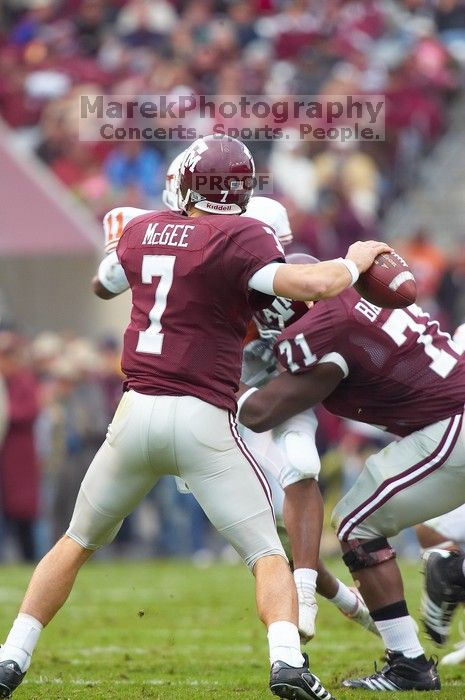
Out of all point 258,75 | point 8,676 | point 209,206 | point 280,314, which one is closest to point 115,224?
point 280,314

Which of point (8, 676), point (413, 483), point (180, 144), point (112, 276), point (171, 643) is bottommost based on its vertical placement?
point (171, 643)

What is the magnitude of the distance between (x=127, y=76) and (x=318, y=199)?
2861 mm

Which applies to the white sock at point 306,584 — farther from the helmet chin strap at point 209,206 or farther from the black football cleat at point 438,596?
the helmet chin strap at point 209,206

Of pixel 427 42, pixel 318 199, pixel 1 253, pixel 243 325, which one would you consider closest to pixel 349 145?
pixel 318 199

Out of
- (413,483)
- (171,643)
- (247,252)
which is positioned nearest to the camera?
(247,252)

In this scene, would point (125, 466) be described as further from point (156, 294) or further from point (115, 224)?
point (115, 224)

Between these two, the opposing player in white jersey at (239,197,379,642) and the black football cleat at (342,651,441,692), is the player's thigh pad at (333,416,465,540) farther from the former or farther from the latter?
the black football cleat at (342,651,441,692)

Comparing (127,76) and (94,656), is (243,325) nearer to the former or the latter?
(94,656)

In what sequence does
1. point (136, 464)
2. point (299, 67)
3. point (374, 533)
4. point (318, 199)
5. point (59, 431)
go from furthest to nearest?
point (299, 67), point (318, 199), point (59, 431), point (374, 533), point (136, 464)

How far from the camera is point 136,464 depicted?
4.56 m

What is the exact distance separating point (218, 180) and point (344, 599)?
195 centimetres

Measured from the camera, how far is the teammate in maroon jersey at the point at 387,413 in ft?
16.9

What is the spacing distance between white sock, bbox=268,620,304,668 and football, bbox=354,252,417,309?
1.13 m

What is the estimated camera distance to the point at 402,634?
5.26 metres
